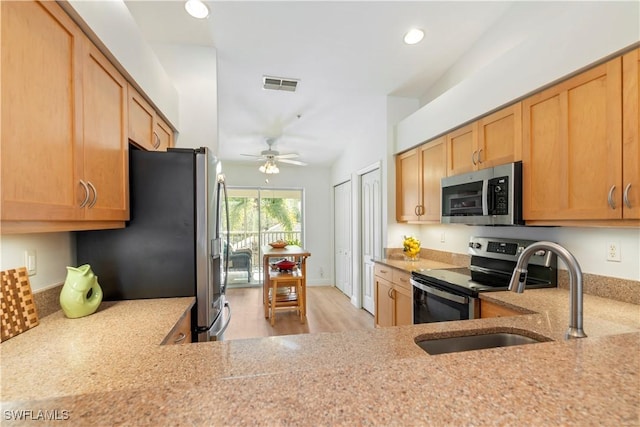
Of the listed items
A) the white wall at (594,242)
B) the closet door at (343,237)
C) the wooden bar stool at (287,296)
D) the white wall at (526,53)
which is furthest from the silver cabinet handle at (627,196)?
the closet door at (343,237)

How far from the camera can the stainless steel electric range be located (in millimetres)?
1907

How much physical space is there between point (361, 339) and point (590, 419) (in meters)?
0.64

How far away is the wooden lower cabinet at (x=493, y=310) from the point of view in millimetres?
1626

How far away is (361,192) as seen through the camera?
14.6 feet

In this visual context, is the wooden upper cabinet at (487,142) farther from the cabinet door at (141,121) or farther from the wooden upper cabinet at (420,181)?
the cabinet door at (141,121)

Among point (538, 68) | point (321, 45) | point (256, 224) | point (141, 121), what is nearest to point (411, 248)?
point (538, 68)

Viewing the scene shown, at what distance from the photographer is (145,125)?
1.87 meters

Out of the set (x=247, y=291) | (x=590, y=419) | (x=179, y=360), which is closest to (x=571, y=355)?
(x=590, y=419)

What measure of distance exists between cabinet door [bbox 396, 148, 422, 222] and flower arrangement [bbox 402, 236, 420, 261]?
24 cm

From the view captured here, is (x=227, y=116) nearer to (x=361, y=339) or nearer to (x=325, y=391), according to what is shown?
(x=361, y=339)

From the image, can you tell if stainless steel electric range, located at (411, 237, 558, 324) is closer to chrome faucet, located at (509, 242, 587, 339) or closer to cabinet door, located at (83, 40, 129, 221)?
chrome faucet, located at (509, 242, 587, 339)

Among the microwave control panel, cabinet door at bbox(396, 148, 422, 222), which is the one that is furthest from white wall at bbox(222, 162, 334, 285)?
the microwave control panel

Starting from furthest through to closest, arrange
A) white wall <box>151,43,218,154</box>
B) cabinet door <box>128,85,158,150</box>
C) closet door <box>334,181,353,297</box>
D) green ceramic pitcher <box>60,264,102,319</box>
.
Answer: closet door <box>334,181,353,297</box>
white wall <box>151,43,218,154</box>
cabinet door <box>128,85,158,150</box>
green ceramic pitcher <box>60,264,102,319</box>

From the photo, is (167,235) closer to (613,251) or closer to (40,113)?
(40,113)
